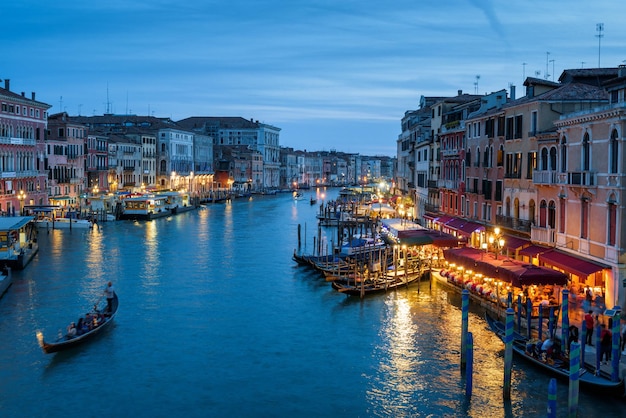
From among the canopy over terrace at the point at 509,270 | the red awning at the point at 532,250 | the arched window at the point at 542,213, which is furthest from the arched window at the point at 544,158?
the canopy over terrace at the point at 509,270

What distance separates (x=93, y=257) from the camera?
2811 centimetres

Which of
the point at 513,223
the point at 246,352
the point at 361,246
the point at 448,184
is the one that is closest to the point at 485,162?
the point at 513,223

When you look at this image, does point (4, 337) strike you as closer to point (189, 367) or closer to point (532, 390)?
point (189, 367)

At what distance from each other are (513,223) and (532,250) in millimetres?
2381

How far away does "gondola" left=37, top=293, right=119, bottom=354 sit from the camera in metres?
14.4

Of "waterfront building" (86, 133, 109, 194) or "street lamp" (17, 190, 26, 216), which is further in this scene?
"waterfront building" (86, 133, 109, 194)

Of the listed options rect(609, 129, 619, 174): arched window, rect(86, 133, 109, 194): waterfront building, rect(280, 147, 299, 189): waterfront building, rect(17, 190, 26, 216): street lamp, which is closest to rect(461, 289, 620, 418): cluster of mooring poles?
rect(609, 129, 619, 174): arched window

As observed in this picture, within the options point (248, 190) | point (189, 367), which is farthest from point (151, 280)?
point (248, 190)

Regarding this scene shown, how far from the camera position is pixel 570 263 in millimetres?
16016

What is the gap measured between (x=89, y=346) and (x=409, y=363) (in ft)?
21.1

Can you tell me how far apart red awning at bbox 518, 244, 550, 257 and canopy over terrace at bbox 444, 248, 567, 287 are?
2.58ft

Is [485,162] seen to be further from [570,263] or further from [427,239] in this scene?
[570,263]

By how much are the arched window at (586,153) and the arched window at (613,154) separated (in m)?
0.96

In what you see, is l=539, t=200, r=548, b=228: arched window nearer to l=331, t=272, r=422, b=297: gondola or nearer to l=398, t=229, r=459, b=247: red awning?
l=398, t=229, r=459, b=247: red awning
